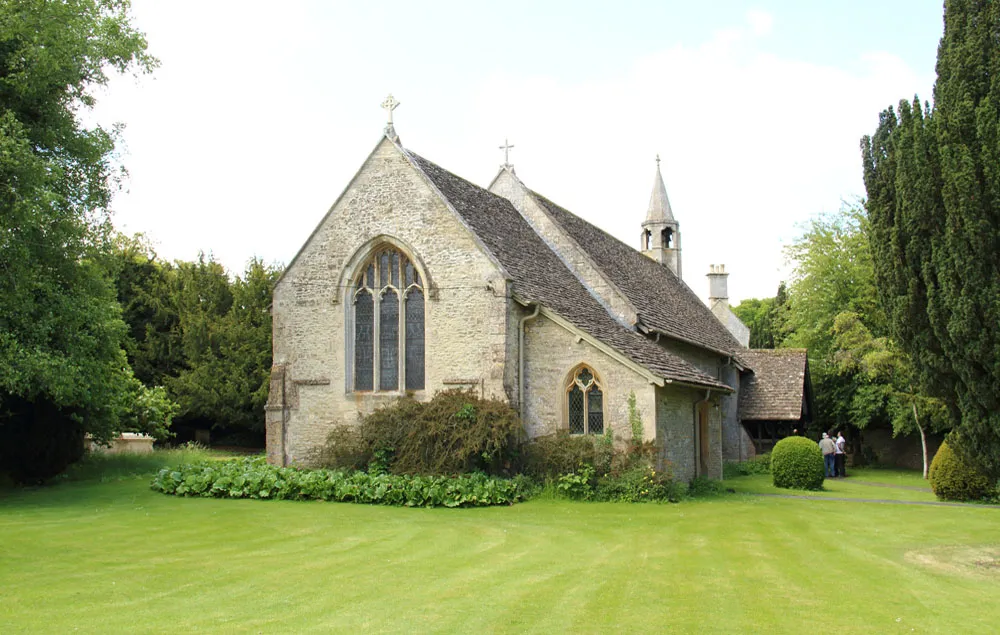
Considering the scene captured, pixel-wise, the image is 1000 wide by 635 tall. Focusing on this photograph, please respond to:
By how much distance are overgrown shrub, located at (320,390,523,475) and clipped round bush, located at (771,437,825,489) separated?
8.72 metres

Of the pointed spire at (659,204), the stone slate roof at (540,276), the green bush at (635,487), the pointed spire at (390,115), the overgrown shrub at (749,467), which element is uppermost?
the pointed spire at (659,204)

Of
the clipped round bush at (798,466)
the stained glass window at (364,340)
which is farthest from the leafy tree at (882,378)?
the stained glass window at (364,340)

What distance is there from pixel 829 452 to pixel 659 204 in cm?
1777

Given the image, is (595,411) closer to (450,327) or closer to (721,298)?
(450,327)

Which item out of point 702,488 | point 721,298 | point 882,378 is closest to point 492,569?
point 702,488

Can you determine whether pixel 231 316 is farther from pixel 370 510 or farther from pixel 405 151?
pixel 370 510

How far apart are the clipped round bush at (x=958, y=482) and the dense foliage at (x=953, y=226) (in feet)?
28.4

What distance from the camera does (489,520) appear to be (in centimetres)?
1639

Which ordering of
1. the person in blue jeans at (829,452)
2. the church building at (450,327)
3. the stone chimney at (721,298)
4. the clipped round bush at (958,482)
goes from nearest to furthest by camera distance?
the church building at (450,327) < the clipped round bush at (958,482) < the person in blue jeans at (829,452) < the stone chimney at (721,298)

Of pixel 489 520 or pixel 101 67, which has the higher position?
pixel 101 67

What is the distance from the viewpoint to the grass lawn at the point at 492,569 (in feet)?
28.9

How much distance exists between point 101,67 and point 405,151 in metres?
7.73

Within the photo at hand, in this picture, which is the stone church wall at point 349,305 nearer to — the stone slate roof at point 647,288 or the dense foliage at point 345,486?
the dense foliage at point 345,486

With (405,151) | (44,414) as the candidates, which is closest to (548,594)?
(405,151)
